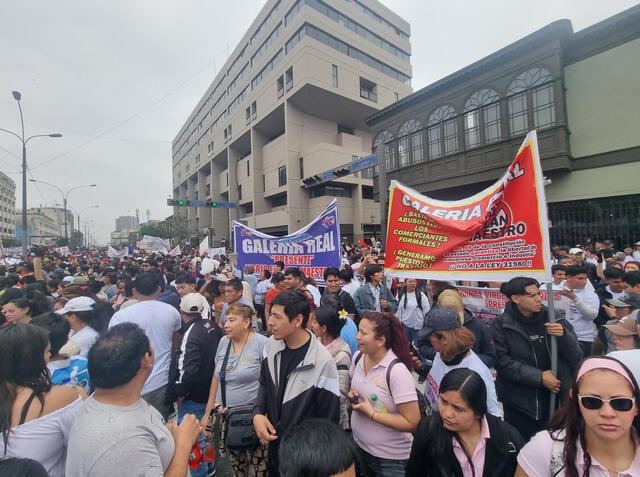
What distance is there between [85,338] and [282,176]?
28.8 meters

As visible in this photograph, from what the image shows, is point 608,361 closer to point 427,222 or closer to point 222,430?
point 427,222

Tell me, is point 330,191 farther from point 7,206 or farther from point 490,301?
point 7,206

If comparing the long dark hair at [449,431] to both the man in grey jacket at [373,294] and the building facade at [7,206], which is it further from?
the building facade at [7,206]

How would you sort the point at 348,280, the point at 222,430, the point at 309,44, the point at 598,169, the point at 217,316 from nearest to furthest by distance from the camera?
1. the point at 222,430
2. the point at 217,316
3. the point at 348,280
4. the point at 598,169
5. the point at 309,44

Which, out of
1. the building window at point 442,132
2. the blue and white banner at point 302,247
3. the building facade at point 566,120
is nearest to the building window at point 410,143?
the building window at point 442,132

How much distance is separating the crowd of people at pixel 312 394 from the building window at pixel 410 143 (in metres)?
16.4

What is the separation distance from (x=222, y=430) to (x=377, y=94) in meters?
33.3

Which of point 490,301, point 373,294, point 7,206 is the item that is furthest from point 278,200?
point 7,206

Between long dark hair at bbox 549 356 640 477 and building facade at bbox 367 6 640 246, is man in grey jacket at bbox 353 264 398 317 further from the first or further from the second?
building facade at bbox 367 6 640 246

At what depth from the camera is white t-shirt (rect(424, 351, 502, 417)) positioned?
217 cm

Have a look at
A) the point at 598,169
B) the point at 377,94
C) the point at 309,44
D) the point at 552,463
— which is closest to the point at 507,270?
the point at 552,463

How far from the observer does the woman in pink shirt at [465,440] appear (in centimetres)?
158

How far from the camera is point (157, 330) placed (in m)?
3.22

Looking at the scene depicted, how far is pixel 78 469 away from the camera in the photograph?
4.18 ft
